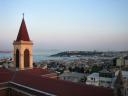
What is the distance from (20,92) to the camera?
62.3 feet

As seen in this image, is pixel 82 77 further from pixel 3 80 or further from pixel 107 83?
pixel 3 80

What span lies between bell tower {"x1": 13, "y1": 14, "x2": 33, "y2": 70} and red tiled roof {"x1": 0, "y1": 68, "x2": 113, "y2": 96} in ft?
21.3

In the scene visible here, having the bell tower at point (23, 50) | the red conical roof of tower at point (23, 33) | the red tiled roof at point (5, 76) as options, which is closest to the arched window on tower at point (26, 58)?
the bell tower at point (23, 50)

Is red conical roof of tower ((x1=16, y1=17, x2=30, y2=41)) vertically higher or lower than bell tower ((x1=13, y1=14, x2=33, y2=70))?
higher

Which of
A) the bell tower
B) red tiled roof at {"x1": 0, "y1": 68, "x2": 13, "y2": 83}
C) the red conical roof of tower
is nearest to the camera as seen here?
red tiled roof at {"x1": 0, "y1": 68, "x2": 13, "y2": 83}

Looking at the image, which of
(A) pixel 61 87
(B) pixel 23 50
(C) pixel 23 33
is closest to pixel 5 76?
(B) pixel 23 50

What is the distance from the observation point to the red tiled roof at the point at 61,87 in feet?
50.0

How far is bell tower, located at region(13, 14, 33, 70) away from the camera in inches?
1069

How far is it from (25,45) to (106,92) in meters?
15.1

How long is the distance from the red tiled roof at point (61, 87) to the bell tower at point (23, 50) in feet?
21.3

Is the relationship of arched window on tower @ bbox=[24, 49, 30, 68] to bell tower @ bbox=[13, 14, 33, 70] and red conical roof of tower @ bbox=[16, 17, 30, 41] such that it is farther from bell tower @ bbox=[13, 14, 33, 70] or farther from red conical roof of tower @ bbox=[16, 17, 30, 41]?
red conical roof of tower @ bbox=[16, 17, 30, 41]

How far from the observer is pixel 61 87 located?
1688 cm

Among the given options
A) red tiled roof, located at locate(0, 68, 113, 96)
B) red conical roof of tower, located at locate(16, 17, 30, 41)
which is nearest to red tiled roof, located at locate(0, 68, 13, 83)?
red tiled roof, located at locate(0, 68, 113, 96)

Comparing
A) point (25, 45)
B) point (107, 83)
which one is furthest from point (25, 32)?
point (107, 83)
